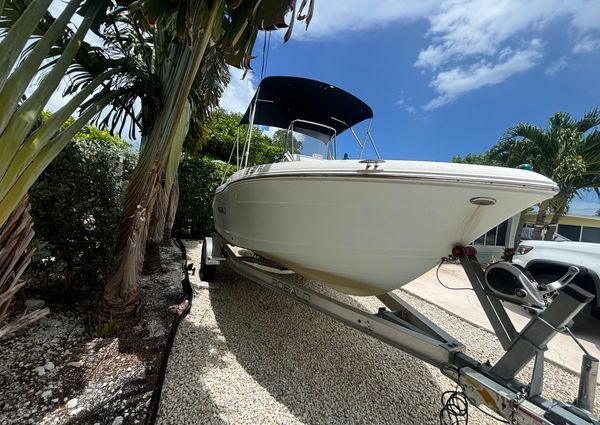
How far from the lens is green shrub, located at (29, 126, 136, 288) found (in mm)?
2699

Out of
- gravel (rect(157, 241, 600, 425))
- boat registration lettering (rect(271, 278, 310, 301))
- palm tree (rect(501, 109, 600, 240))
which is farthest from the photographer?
palm tree (rect(501, 109, 600, 240))

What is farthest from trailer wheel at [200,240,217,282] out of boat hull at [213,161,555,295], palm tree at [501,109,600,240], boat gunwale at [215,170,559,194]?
palm tree at [501,109,600,240]

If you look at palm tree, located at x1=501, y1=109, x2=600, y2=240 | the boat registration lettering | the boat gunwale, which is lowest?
the boat registration lettering

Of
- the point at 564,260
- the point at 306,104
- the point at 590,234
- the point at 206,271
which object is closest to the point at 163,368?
the point at 206,271

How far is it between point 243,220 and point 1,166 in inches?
79.1

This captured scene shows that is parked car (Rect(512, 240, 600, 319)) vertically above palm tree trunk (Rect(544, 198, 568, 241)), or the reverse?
palm tree trunk (Rect(544, 198, 568, 241))

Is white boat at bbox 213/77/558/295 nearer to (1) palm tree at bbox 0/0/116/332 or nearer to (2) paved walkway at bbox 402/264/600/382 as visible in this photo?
(1) palm tree at bbox 0/0/116/332

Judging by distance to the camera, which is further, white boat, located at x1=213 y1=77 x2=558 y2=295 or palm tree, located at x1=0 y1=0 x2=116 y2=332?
white boat, located at x1=213 y1=77 x2=558 y2=295

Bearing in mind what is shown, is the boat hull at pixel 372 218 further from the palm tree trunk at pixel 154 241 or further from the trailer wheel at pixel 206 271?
the palm tree trunk at pixel 154 241

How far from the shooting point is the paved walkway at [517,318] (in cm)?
335

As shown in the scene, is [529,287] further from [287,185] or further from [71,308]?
[71,308]

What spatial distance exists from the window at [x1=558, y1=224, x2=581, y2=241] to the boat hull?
2093 cm

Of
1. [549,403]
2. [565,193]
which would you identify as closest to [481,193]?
[549,403]

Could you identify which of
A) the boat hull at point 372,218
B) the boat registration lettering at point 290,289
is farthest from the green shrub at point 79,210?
the boat registration lettering at point 290,289
